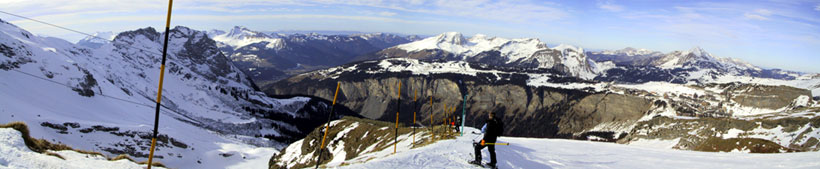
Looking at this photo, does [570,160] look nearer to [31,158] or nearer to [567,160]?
[567,160]

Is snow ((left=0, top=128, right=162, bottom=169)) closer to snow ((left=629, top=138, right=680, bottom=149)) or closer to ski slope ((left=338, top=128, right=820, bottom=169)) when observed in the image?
ski slope ((left=338, top=128, right=820, bottom=169))

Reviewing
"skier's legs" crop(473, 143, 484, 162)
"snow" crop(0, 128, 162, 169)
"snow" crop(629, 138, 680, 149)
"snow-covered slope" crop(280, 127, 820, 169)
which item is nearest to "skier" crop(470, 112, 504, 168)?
"skier's legs" crop(473, 143, 484, 162)

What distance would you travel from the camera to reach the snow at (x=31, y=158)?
1193 cm

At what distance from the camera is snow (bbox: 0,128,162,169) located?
11.9 m

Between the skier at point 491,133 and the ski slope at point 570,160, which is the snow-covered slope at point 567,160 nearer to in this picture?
the ski slope at point 570,160

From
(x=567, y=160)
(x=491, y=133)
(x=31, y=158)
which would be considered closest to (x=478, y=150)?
(x=491, y=133)

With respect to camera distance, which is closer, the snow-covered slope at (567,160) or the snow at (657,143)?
the snow-covered slope at (567,160)

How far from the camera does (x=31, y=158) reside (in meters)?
12.5

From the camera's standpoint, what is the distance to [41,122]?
255 feet

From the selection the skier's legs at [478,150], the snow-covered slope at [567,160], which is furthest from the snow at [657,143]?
the skier's legs at [478,150]

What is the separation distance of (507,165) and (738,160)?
1814 cm

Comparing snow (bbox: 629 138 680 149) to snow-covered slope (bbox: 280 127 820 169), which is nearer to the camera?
snow-covered slope (bbox: 280 127 820 169)

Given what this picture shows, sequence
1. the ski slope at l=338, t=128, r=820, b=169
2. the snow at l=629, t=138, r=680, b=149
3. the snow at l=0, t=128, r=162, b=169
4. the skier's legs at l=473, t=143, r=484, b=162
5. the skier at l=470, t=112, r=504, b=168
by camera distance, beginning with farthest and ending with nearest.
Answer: the snow at l=629, t=138, r=680, b=149
the ski slope at l=338, t=128, r=820, b=169
the skier's legs at l=473, t=143, r=484, b=162
the skier at l=470, t=112, r=504, b=168
the snow at l=0, t=128, r=162, b=169

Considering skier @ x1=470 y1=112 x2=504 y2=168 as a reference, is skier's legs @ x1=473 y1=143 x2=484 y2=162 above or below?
below
